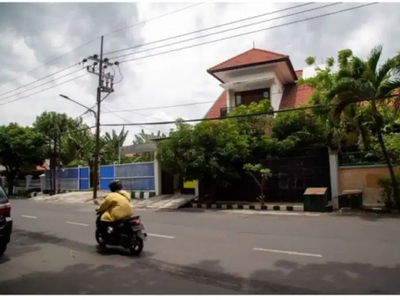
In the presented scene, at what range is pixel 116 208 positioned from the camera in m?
6.73

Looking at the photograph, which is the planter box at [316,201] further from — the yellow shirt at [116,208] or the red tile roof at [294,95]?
the red tile roof at [294,95]

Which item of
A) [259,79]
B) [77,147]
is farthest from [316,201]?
[77,147]

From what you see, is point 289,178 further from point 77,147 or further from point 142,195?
point 77,147

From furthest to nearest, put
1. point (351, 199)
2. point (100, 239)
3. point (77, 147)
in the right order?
point (77, 147) → point (351, 199) → point (100, 239)

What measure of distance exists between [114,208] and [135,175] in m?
16.3

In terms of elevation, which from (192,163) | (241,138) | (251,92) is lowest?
(192,163)

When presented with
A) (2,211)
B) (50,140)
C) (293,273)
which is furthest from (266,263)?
(50,140)

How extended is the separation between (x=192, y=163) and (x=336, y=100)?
21.6ft

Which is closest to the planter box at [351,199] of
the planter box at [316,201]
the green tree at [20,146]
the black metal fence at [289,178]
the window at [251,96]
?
the planter box at [316,201]

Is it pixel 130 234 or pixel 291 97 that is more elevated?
pixel 291 97

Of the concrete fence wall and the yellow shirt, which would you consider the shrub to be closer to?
the concrete fence wall

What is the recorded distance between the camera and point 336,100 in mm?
12523

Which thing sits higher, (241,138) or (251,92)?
(251,92)

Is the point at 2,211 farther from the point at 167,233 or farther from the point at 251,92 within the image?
the point at 251,92
